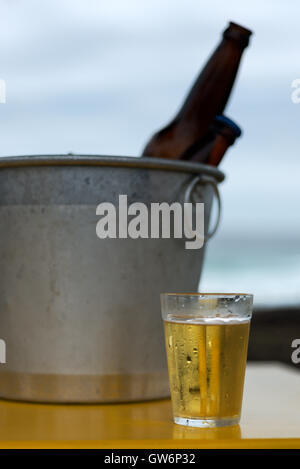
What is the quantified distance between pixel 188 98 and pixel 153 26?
4.90ft

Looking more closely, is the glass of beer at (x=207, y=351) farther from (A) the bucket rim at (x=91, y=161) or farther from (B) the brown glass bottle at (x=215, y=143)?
(B) the brown glass bottle at (x=215, y=143)

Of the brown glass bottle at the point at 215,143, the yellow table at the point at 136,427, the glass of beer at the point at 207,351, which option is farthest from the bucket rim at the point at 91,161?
the yellow table at the point at 136,427

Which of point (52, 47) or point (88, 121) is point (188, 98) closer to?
point (52, 47)

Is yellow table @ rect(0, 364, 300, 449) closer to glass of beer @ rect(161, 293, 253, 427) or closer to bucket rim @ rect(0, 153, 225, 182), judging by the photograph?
glass of beer @ rect(161, 293, 253, 427)

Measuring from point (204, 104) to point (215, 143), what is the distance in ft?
0.27

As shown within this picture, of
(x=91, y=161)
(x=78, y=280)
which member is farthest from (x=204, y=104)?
(x=78, y=280)

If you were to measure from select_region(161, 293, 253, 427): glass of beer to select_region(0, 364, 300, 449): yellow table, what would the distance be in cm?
3

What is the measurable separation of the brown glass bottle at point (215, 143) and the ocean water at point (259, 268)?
5051mm

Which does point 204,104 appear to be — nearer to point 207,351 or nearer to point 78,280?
point 78,280

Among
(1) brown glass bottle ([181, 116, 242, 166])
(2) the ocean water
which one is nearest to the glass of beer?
(1) brown glass bottle ([181, 116, 242, 166])

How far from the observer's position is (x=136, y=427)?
2.41 ft

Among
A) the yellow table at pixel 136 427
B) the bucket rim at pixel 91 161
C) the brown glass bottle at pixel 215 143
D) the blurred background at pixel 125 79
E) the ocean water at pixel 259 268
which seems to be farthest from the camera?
the ocean water at pixel 259 268

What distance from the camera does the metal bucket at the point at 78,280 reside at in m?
0.88

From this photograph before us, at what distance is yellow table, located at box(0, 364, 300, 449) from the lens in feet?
2.14
